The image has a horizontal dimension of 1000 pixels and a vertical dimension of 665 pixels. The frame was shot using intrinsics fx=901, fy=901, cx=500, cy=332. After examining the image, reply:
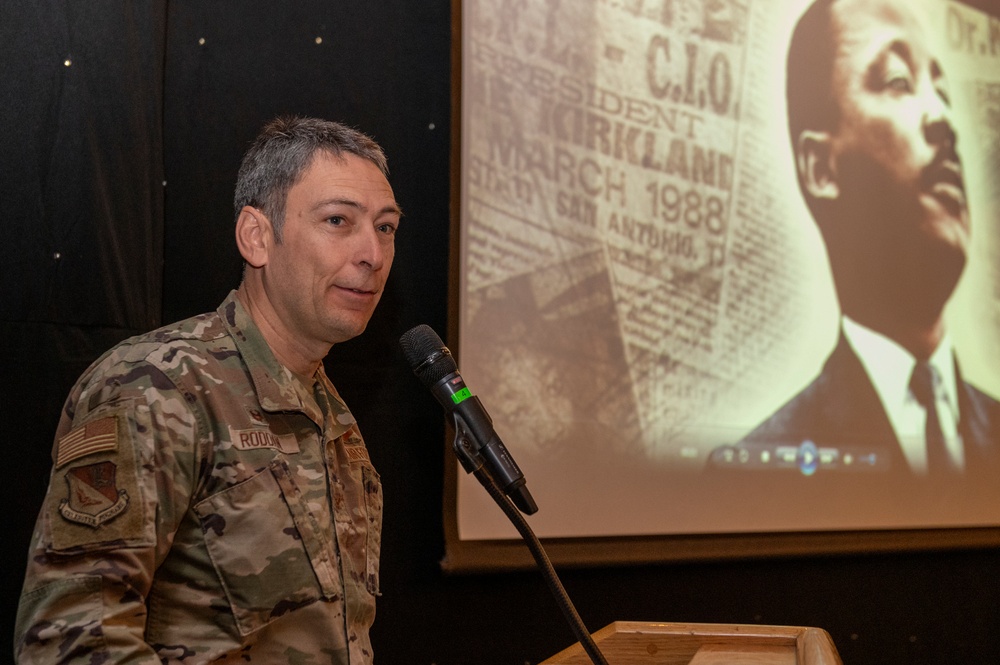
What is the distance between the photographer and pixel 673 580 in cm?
257

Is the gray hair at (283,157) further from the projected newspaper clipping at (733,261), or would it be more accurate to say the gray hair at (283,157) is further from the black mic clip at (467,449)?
the projected newspaper clipping at (733,261)

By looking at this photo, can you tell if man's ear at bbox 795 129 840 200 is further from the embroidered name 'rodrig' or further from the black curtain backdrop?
the embroidered name 'rodrig'

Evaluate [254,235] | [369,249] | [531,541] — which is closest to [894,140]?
[369,249]

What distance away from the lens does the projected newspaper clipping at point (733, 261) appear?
229cm

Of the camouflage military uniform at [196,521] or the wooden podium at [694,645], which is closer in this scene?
the camouflage military uniform at [196,521]

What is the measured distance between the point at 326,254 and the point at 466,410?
466 mm

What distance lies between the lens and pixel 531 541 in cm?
114

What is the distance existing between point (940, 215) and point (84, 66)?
8.34 ft

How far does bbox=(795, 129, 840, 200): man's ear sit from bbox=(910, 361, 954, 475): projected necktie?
64 cm

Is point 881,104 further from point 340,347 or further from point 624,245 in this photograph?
point 340,347

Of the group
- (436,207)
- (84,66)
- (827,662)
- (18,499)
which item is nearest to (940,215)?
(436,207)

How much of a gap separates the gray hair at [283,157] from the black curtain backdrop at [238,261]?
1.31 feet

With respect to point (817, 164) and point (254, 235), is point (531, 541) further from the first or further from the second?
point (817, 164)

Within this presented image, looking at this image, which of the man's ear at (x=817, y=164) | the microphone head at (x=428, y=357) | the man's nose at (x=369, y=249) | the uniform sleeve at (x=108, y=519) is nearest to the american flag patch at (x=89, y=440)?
the uniform sleeve at (x=108, y=519)
